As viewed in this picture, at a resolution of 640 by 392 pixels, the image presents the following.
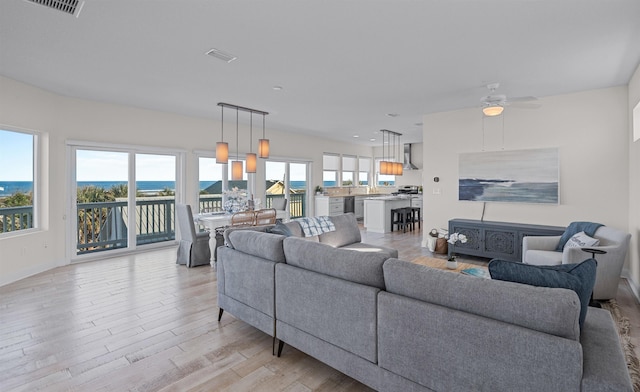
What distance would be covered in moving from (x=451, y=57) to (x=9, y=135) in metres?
5.68

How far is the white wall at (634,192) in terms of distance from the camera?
3.80 metres

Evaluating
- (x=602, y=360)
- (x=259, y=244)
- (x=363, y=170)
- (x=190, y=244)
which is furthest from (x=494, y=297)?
(x=363, y=170)

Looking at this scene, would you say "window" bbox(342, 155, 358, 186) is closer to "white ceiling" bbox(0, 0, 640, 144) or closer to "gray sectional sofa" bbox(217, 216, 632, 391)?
"white ceiling" bbox(0, 0, 640, 144)

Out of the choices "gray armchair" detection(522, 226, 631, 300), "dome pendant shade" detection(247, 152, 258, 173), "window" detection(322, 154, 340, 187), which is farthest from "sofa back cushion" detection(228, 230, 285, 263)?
"window" detection(322, 154, 340, 187)

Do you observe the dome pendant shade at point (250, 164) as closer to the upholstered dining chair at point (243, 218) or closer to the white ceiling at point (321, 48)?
the upholstered dining chair at point (243, 218)

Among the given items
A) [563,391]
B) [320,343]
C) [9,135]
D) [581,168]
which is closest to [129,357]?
[320,343]

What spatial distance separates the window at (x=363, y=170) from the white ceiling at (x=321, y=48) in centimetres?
610

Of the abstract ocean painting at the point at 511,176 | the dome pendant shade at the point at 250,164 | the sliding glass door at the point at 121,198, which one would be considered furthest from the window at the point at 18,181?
the abstract ocean painting at the point at 511,176

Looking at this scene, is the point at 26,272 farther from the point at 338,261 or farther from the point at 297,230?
the point at 338,261

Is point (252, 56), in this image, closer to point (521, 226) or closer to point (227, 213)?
point (227, 213)

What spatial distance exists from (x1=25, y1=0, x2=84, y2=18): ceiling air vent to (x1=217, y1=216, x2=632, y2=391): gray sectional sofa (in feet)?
7.56

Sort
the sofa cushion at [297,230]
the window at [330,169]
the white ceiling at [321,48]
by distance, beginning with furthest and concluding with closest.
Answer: the window at [330,169], the sofa cushion at [297,230], the white ceiling at [321,48]

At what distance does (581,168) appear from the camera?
4.82m

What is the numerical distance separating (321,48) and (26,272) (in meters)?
4.91
